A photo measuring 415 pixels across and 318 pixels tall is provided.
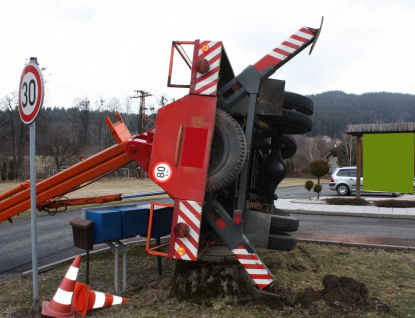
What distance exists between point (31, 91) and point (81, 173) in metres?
1.47

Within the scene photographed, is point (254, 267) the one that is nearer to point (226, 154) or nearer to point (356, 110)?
point (226, 154)

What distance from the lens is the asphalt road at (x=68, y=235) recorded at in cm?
722

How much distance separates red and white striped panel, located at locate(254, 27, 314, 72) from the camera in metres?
4.48

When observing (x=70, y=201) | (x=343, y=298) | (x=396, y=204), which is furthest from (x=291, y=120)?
(x=396, y=204)

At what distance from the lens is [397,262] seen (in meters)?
6.14

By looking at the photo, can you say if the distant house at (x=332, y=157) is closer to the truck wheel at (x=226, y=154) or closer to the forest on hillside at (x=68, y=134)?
the forest on hillside at (x=68, y=134)

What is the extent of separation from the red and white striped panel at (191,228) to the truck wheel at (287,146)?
2.53 m

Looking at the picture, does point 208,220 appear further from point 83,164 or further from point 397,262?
point 397,262

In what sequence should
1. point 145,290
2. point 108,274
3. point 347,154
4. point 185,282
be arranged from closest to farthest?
point 185,282 < point 145,290 < point 108,274 < point 347,154

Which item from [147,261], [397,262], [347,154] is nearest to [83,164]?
[147,261]

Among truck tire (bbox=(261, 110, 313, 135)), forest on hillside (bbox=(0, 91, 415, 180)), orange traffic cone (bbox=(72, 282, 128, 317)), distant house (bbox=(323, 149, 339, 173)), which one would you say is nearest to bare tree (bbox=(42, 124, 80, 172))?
forest on hillside (bbox=(0, 91, 415, 180))

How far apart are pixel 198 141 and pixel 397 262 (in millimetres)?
Answer: 4160

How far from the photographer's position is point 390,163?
14.4 m

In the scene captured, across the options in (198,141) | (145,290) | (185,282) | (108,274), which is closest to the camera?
(198,141)
